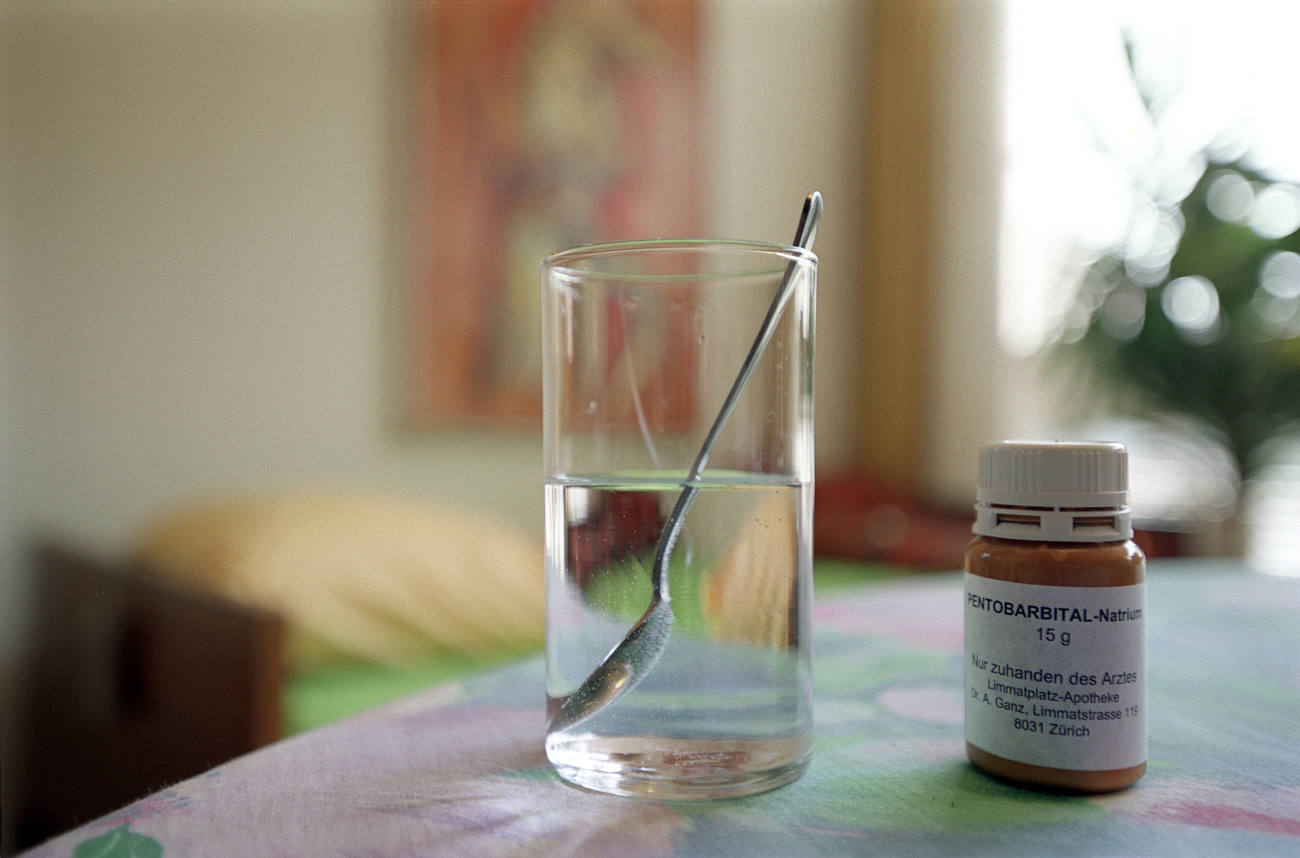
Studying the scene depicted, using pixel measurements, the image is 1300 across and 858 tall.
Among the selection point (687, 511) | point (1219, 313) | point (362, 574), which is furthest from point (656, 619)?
point (1219, 313)

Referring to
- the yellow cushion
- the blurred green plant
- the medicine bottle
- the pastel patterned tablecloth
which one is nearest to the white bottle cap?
the medicine bottle

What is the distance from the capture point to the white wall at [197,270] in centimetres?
166

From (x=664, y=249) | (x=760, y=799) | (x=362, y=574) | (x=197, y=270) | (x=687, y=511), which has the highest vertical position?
(x=197, y=270)

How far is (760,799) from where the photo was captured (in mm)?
353

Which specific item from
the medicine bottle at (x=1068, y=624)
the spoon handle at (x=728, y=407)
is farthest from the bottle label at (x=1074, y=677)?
the spoon handle at (x=728, y=407)

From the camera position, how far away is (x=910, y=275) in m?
2.53

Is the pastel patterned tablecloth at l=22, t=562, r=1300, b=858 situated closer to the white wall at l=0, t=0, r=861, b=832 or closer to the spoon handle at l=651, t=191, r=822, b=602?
the spoon handle at l=651, t=191, r=822, b=602

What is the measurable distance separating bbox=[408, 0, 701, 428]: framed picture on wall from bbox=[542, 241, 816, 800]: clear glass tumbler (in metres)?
1.64

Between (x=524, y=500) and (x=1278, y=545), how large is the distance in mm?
1590

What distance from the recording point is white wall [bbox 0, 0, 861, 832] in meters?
1.66

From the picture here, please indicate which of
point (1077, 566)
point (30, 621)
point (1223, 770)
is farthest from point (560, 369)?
point (30, 621)

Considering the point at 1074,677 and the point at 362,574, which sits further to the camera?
the point at 362,574

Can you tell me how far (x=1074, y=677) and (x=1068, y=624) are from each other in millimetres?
20

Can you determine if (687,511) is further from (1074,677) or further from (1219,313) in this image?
(1219,313)
